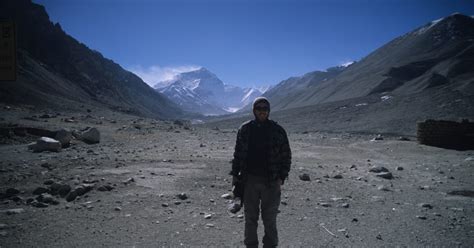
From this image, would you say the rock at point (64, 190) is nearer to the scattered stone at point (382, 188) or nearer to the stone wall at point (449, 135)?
the scattered stone at point (382, 188)

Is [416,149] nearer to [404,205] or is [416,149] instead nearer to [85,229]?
[404,205]

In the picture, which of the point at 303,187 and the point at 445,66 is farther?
the point at 445,66

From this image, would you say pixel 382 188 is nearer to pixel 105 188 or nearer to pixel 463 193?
pixel 463 193

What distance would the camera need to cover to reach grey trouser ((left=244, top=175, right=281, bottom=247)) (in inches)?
→ 186

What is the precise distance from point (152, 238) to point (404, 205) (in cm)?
542

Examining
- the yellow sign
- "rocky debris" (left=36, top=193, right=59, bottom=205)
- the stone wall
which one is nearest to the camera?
the yellow sign

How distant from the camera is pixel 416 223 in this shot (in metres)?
6.21

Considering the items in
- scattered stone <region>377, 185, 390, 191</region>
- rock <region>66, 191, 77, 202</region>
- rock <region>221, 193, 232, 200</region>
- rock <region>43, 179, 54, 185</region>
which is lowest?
scattered stone <region>377, 185, 390, 191</region>

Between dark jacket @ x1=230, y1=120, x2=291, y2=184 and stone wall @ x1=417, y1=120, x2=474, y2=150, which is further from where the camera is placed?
stone wall @ x1=417, y1=120, x2=474, y2=150


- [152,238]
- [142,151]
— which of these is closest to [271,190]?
[152,238]

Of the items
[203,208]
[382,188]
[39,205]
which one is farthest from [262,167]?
[382,188]

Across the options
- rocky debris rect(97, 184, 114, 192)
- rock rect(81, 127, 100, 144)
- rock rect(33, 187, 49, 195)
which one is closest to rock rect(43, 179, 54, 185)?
rock rect(33, 187, 49, 195)

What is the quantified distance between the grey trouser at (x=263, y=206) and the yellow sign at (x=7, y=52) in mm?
4061

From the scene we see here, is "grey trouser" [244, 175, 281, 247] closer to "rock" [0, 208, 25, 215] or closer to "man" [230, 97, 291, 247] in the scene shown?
"man" [230, 97, 291, 247]
